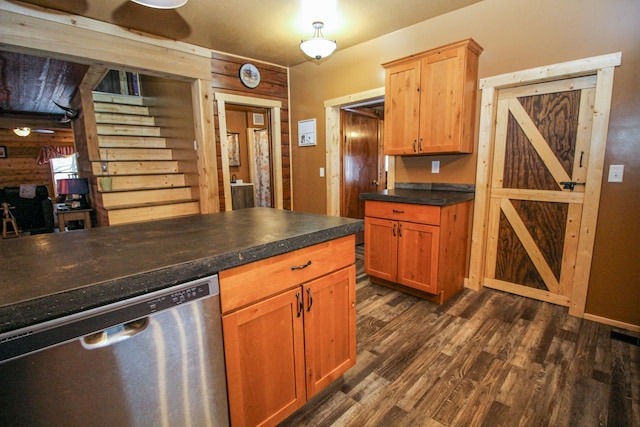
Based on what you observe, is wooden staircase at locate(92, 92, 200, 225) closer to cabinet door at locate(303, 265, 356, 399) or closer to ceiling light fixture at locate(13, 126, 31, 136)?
cabinet door at locate(303, 265, 356, 399)

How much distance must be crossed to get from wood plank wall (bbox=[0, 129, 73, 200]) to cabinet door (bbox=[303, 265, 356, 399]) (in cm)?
1056

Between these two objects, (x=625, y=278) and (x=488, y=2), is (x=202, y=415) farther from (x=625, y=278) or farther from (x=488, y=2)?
(x=488, y=2)

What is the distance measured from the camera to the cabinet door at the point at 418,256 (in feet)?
8.23

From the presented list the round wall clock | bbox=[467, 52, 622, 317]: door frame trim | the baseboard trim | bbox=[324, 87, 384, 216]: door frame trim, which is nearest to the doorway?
the round wall clock

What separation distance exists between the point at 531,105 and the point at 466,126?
1.79ft

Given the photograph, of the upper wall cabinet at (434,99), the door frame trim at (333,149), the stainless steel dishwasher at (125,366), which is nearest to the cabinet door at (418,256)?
the upper wall cabinet at (434,99)

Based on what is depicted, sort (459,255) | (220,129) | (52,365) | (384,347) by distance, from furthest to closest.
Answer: (220,129) < (459,255) < (384,347) < (52,365)

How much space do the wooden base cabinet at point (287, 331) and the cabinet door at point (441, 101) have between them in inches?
64.1

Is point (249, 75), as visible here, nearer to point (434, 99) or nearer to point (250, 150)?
point (434, 99)

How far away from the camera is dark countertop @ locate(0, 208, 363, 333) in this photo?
2.42ft

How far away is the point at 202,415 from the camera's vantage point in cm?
106

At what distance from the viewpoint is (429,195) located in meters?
2.67

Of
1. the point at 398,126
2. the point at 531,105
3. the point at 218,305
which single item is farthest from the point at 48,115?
the point at 531,105

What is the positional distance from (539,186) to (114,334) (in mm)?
3084
